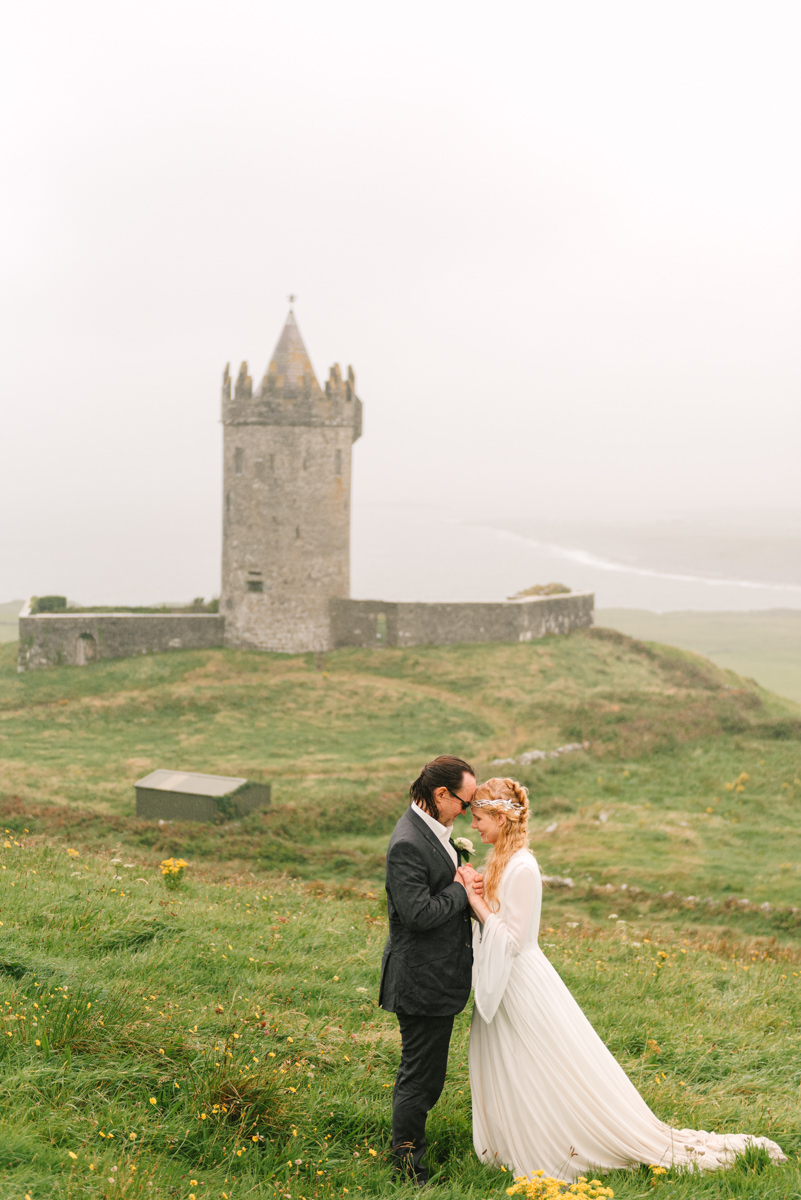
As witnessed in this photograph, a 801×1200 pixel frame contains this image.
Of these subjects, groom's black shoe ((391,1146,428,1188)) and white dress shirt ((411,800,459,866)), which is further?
white dress shirt ((411,800,459,866))

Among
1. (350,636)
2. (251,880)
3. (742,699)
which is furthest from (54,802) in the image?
(742,699)

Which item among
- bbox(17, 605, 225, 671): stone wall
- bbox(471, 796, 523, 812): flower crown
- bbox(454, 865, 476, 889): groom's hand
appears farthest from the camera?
bbox(17, 605, 225, 671): stone wall

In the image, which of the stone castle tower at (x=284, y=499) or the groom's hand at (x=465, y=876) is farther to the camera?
the stone castle tower at (x=284, y=499)

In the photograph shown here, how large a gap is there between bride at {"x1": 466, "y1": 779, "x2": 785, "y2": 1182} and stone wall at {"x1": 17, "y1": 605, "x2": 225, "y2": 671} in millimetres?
32417

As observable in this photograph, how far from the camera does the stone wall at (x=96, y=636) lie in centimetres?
3475

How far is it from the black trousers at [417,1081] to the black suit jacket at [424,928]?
0.16 m

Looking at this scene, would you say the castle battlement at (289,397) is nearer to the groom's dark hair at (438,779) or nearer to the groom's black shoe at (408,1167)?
the groom's dark hair at (438,779)

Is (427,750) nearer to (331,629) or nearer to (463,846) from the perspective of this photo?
(331,629)

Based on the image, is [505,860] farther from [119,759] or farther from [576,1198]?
[119,759]

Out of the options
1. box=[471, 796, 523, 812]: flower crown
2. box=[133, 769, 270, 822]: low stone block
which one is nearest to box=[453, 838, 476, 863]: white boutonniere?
box=[471, 796, 523, 812]: flower crown

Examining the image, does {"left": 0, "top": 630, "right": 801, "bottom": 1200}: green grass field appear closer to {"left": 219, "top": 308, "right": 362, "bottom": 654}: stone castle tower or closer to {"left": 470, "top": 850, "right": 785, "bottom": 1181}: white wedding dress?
{"left": 470, "top": 850, "right": 785, "bottom": 1181}: white wedding dress

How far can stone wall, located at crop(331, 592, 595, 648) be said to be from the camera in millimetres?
36156

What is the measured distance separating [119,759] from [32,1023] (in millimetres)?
19525

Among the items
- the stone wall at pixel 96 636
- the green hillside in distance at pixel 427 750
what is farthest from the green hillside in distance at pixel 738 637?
the stone wall at pixel 96 636
